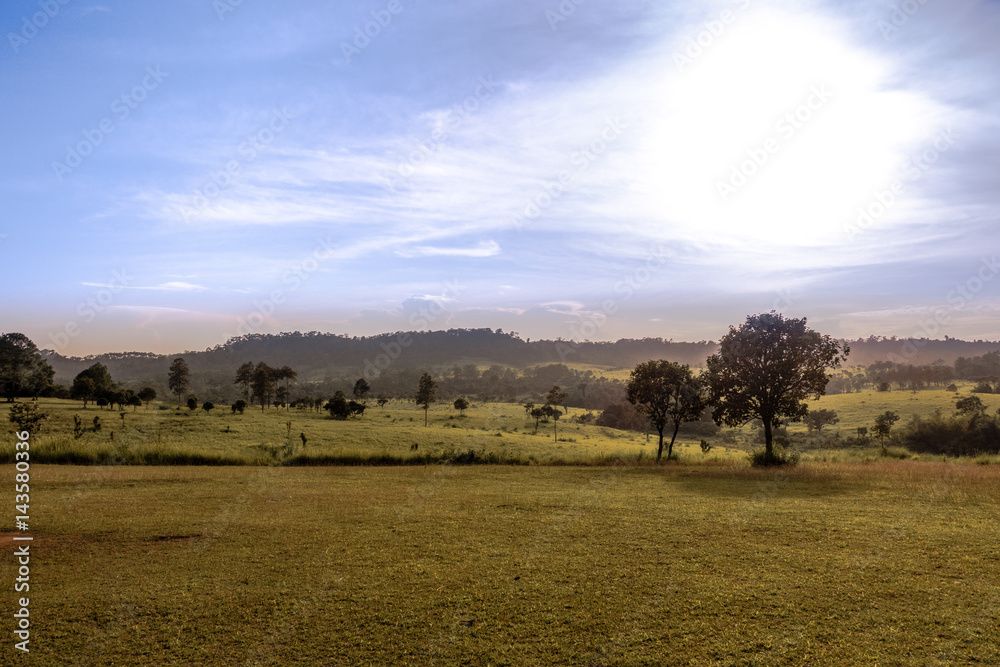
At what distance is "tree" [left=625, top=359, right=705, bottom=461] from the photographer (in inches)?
1591

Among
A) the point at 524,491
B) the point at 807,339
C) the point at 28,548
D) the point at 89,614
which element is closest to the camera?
the point at 89,614

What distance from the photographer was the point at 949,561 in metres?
11.1

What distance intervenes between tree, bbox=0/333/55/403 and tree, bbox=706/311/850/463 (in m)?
75.6

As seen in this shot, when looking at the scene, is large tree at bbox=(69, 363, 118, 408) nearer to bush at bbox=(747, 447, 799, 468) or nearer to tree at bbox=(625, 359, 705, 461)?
tree at bbox=(625, 359, 705, 461)

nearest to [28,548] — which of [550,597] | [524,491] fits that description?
[550,597]

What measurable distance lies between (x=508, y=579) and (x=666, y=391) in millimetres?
33414

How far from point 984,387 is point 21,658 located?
14872 centimetres

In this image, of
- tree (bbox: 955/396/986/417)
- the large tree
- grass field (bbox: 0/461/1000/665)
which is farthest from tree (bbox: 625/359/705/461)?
the large tree

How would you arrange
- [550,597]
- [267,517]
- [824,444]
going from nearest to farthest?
[550,597]
[267,517]
[824,444]

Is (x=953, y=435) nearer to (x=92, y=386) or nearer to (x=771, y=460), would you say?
(x=771, y=460)

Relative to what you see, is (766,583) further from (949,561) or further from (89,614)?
(89,614)

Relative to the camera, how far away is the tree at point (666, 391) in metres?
40.4

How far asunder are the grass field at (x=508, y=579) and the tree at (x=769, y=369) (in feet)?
51.0

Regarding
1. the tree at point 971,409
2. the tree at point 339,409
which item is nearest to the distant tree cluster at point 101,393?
the tree at point 339,409
